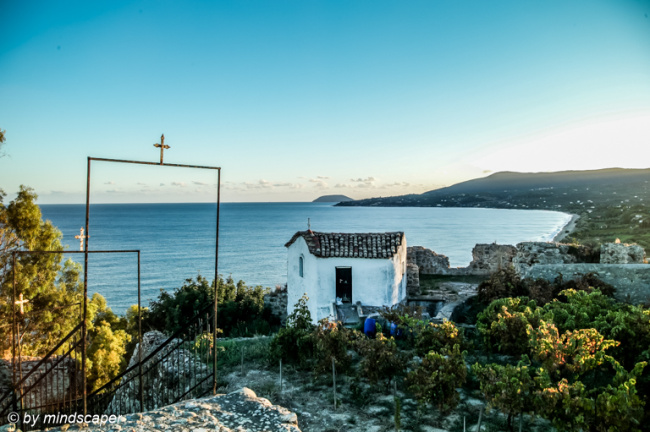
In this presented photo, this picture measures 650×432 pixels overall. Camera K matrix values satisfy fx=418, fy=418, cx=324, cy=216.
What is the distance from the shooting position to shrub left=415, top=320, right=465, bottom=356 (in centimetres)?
834

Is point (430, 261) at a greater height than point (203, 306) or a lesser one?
greater

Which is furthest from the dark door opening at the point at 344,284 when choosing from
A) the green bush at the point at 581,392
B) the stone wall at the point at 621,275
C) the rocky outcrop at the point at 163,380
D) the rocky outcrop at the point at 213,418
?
→ the rocky outcrop at the point at 213,418

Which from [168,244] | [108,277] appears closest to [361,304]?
[108,277]

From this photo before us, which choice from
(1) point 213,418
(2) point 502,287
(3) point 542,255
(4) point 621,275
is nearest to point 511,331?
(2) point 502,287

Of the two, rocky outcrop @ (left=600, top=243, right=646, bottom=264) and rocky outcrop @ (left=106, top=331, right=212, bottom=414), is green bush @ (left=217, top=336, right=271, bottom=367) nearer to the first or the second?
rocky outcrop @ (left=106, top=331, right=212, bottom=414)

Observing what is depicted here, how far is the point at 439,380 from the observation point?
678 cm

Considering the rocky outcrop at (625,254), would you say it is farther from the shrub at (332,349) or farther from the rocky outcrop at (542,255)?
the shrub at (332,349)

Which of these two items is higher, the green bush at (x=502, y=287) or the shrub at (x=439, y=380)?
the green bush at (x=502, y=287)

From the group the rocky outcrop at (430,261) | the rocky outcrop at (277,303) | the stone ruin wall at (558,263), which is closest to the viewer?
the stone ruin wall at (558,263)

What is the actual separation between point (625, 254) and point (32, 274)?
21.4 metres

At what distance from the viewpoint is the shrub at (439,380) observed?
6738 mm

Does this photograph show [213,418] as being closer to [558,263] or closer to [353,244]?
[353,244]

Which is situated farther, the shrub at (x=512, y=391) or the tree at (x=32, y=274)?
the tree at (x=32, y=274)

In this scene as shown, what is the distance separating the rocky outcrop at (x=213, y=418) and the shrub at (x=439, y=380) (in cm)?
247
